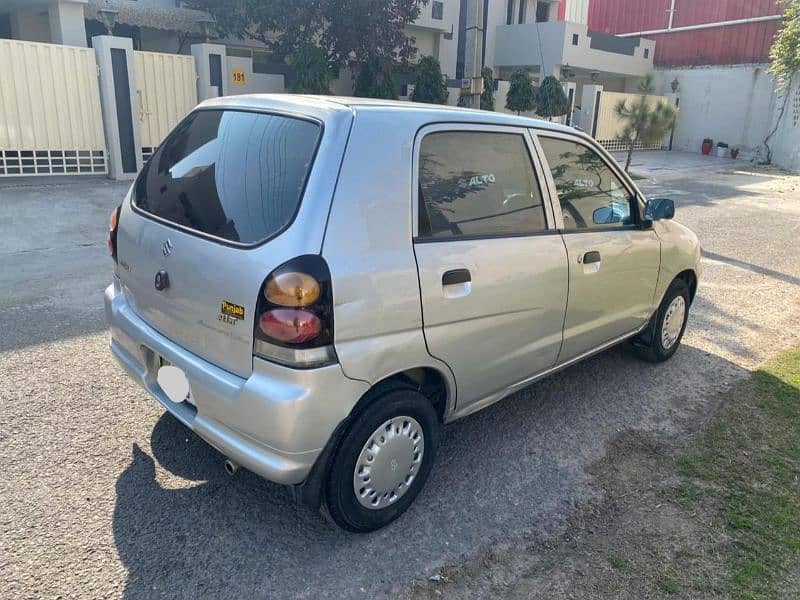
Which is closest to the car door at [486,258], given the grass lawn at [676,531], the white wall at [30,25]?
the grass lawn at [676,531]

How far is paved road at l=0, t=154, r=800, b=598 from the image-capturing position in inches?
99.4

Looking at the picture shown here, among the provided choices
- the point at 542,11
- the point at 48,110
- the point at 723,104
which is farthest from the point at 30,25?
the point at 723,104

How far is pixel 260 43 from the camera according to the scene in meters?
18.1

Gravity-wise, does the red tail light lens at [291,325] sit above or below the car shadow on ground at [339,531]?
above

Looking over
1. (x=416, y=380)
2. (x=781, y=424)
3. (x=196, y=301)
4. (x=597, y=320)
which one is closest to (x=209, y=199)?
(x=196, y=301)

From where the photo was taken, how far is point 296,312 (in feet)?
7.63

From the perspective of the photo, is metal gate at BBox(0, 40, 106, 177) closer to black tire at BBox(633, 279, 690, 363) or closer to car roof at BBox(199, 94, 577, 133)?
car roof at BBox(199, 94, 577, 133)

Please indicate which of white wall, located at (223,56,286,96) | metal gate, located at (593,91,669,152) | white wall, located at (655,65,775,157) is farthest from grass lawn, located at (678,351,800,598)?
white wall, located at (655,65,775,157)

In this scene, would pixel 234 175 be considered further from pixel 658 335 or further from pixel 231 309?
pixel 658 335

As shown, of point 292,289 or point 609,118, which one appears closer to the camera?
point 292,289

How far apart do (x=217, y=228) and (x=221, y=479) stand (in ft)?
4.21

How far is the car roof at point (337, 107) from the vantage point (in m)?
2.63

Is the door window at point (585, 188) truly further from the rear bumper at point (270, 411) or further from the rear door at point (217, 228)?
the rear bumper at point (270, 411)

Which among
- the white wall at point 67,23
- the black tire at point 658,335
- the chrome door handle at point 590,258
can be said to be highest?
the white wall at point 67,23
